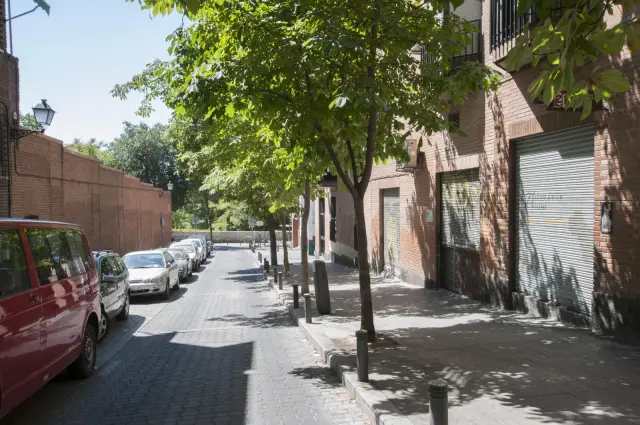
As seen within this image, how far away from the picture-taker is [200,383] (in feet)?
22.6

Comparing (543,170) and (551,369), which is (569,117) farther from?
(551,369)

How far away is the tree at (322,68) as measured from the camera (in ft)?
24.9

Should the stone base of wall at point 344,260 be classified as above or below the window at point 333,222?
below

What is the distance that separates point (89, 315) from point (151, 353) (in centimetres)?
186

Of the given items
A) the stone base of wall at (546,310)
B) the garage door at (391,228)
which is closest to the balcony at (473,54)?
the stone base of wall at (546,310)

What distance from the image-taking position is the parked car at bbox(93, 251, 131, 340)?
10324mm

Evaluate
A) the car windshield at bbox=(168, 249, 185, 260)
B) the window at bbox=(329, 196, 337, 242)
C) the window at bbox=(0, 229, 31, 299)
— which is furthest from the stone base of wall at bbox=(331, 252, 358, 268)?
the window at bbox=(0, 229, 31, 299)

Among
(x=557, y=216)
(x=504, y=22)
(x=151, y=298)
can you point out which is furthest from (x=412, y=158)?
(x=151, y=298)

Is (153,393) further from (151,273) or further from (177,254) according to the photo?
(177,254)

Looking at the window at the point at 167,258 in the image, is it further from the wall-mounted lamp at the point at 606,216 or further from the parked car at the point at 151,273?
the wall-mounted lamp at the point at 606,216

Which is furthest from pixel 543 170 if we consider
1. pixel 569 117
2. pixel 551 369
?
pixel 551 369

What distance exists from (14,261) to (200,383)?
2.78m

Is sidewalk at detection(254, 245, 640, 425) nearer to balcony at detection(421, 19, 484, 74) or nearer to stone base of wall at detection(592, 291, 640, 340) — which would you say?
stone base of wall at detection(592, 291, 640, 340)

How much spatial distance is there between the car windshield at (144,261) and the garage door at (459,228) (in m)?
8.59
